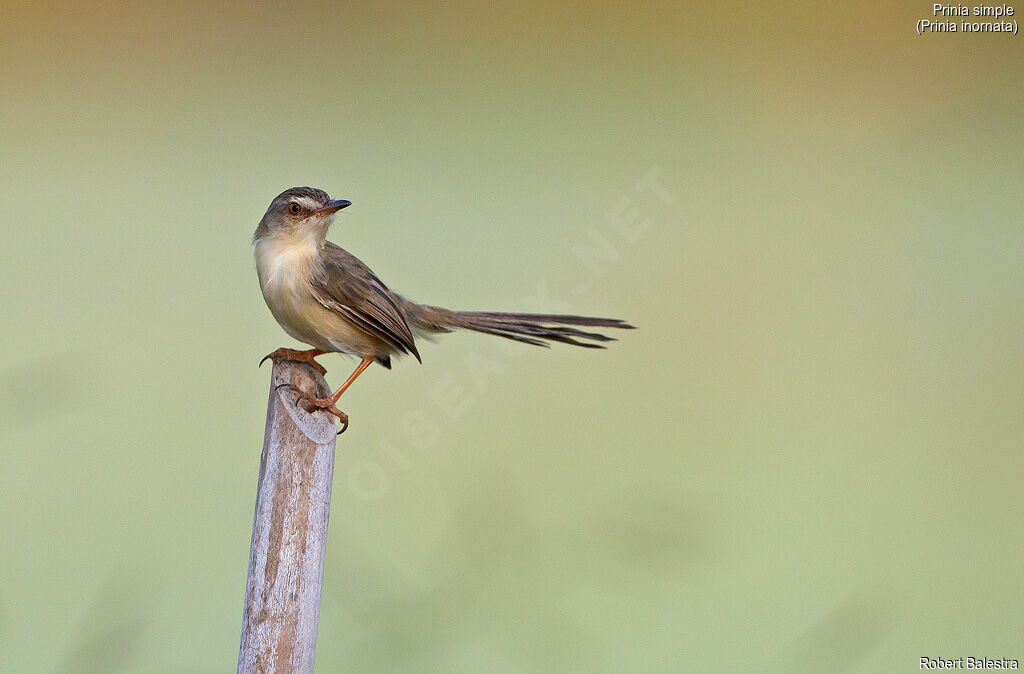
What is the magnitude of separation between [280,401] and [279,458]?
16cm

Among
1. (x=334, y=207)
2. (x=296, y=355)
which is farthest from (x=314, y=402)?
(x=334, y=207)

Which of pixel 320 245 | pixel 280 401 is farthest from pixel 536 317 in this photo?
pixel 280 401

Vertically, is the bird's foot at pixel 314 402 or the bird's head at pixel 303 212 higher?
the bird's head at pixel 303 212

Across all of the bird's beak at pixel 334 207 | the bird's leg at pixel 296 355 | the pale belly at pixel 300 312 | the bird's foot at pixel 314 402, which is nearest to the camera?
the bird's foot at pixel 314 402

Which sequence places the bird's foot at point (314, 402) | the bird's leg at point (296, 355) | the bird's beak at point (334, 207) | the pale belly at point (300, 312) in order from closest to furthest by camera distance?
the bird's foot at point (314, 402) < the bird's leg at point (296, 355) < the pale belly at point (300, 312) < the bird's beak at point (334, 207)

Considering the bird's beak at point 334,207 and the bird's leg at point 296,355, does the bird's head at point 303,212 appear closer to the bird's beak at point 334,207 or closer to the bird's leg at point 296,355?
the bird's beak at point 334,207

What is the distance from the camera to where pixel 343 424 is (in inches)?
111

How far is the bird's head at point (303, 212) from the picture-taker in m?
3.19

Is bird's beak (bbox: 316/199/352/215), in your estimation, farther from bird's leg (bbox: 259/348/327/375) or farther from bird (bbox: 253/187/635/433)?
bird's leg (bbox: 259/348/327/375)

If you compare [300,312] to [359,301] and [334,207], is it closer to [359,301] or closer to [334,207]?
[359,301]

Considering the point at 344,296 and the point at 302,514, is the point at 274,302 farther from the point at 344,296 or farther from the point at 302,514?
the point at 302,514

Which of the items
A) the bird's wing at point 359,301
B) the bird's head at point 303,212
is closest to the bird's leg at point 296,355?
the bird's wing at point 359,301

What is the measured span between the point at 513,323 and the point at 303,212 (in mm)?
853

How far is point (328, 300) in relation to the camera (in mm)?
3074
